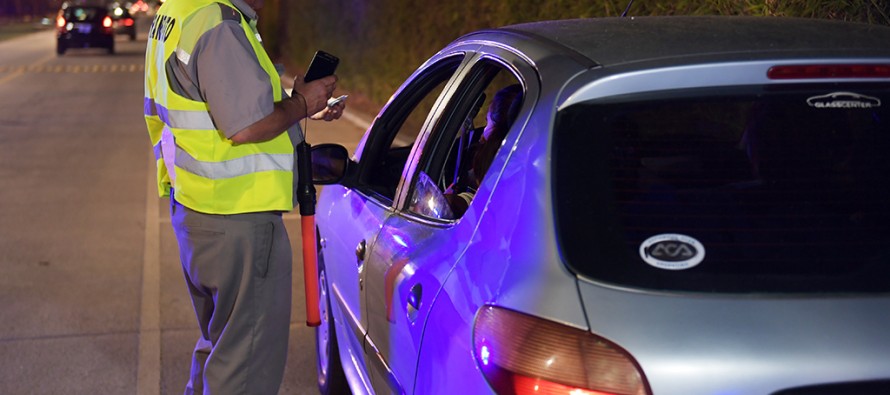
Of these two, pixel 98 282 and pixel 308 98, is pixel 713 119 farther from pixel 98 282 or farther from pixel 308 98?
pixel 98 282

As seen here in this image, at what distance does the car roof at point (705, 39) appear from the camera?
2.46m

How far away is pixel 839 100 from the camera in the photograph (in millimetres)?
2385

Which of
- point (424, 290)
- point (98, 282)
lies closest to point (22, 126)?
point (98, 282)

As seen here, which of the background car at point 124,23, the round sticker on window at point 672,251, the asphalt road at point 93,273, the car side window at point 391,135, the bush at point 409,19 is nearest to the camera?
the round sticker on window at point 672,251

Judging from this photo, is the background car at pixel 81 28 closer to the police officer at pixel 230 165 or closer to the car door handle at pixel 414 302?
the police officer at pixel 230 165

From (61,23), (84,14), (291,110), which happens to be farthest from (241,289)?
(84,14)

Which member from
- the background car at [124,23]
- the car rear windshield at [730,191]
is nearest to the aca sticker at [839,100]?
the car rear windshield at [730,191]

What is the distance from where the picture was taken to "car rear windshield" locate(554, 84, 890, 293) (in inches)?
86.9

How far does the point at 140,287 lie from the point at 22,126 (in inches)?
398

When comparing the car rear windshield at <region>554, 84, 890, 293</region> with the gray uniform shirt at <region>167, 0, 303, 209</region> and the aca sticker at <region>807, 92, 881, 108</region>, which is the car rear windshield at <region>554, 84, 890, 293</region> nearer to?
the aca sticker at <region>807, 92, 881, 108</region>

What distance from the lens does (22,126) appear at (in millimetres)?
15977

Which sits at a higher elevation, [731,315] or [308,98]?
[308,98]

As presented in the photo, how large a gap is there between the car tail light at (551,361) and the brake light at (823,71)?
723mm

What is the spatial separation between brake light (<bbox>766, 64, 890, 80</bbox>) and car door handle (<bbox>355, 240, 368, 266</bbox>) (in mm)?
1530
